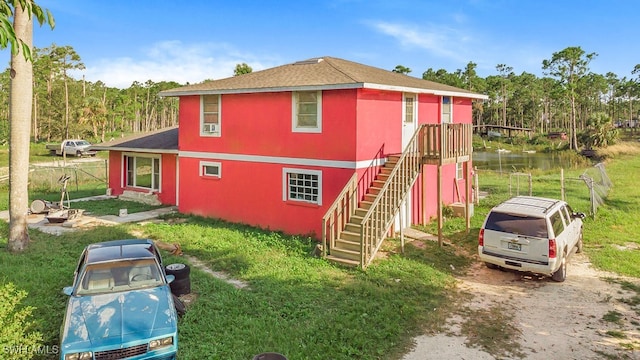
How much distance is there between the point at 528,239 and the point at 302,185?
7.23m

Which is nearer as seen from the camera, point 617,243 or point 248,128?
point 617,243

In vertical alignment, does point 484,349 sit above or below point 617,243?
below

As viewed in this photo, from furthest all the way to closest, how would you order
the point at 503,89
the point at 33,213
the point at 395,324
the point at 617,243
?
the point at 503,89 → the point at 33,213 → the point at 617,243 → the point at 395,324

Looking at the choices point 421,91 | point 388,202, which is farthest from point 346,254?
point 421,91

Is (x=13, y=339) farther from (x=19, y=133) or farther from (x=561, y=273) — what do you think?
(x=561, y=273)

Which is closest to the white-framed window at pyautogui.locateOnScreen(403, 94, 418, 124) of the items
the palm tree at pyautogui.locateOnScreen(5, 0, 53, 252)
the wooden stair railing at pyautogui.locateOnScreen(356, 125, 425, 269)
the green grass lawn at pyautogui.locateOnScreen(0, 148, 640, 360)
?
the wooden stair railing at pyautogui.locateOnScreen(356, 125, 425, 269)

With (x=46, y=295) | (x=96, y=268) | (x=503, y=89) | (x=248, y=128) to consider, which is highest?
(x=503, y=89)

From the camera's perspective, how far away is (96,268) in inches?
285

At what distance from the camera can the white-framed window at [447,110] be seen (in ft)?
58.1

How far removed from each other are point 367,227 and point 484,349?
15.6 feet

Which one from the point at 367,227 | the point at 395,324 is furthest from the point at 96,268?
the point at 367,227

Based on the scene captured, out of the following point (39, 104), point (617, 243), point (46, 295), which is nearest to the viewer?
point (46, 295)

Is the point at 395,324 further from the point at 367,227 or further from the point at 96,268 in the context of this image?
the point at 96,268

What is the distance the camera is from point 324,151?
550 inches
